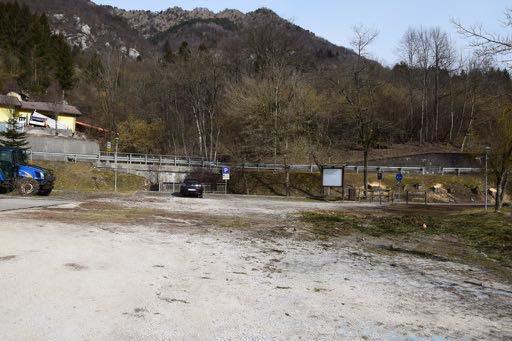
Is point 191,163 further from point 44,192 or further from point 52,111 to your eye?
point 52,111

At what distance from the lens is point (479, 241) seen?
56.9 ft

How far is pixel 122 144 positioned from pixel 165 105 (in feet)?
31.4

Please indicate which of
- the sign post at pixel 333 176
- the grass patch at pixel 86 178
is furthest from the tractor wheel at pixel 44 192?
the sign post at pixel 333 176

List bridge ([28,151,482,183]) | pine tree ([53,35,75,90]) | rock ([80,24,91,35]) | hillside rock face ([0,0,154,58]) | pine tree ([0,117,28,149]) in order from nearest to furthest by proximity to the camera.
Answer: pine tree ([0,117,28,149]) → bridge ([28,151,482,183]) → pine tree ([53,35,75,90]) → hillside rock face ([0,0,154,58]) → rock ([80,24,91,35])

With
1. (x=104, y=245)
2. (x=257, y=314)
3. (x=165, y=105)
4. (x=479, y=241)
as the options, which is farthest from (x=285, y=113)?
(x=257, y=314)

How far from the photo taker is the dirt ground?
6.50 meters

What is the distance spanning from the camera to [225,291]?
843 centimetres

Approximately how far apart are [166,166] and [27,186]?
874 inches

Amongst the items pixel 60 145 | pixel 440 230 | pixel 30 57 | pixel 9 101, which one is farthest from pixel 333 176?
pixel 30 57

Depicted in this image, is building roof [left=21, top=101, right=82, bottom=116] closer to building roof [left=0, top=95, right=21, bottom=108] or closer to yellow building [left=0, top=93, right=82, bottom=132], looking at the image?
yellow building [left=0, top=93, right=82, bottom=132]

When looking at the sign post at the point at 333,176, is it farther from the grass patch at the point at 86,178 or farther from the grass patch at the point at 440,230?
the grass patch at the point at 440,230

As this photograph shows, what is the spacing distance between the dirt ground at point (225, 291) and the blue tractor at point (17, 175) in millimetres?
14724

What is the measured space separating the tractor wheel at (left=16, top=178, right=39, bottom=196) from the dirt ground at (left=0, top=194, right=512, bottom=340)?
576 inches

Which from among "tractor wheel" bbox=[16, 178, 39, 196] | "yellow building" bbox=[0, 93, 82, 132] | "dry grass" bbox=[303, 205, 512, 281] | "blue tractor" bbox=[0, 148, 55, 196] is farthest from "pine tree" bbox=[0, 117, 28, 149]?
"dry grass" bbox=[303, 205, 512, 281]
